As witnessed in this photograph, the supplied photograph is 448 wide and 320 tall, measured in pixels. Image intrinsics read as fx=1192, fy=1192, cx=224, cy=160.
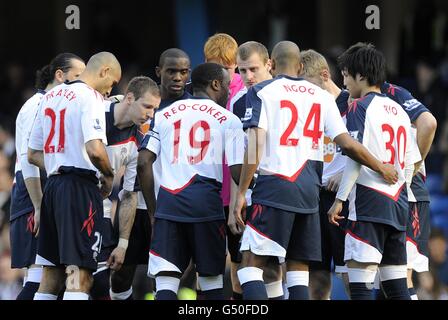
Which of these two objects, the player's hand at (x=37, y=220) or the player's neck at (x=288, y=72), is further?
the player's hand at (x=37, y=220)

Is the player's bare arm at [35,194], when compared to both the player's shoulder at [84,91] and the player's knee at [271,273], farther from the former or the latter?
the player's knee at [271,273]

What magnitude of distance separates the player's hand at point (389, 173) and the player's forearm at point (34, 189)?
254 cm

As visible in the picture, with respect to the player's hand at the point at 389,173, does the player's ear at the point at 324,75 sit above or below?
above

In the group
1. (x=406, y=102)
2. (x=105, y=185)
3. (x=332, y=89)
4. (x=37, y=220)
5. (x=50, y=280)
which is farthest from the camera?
(x=332, y=89)

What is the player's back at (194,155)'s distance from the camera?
332 inches

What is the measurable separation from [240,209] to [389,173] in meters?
1.08

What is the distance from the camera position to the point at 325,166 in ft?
30.5

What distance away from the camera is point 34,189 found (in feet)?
29.3

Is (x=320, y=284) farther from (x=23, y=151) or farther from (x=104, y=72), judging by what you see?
(x=23, y=151)

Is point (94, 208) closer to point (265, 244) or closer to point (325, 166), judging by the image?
point (265, 244)

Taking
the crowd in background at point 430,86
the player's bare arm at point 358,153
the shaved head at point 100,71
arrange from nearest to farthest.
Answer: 1. the player's bare arm at point 358,153
2. the shaved head at point 100,71
3. the crowd in background at point 430,86

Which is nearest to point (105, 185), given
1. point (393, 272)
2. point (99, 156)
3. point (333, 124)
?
point (99, 156)

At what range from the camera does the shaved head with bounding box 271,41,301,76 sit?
330 inches

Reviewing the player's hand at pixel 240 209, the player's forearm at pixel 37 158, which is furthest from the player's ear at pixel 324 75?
the player's forearm at pixel 37 158
